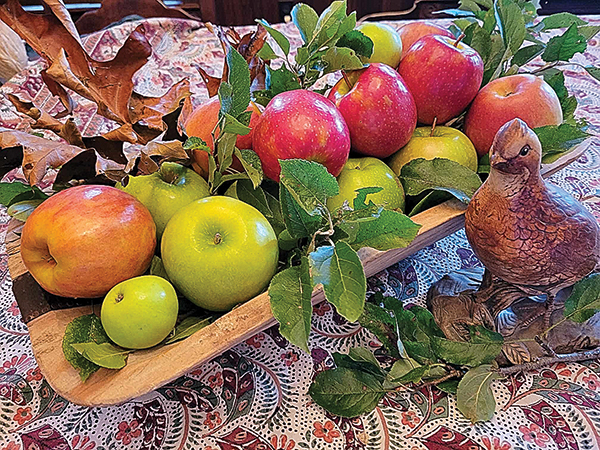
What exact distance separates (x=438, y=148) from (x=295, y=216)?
0.21 m

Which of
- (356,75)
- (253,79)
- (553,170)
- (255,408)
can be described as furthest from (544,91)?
(255,408)

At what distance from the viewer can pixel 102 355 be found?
0.40 m

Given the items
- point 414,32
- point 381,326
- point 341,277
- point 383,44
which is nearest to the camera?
point 341,277

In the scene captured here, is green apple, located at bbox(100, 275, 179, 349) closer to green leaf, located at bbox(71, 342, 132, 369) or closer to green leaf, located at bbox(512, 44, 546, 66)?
green leaf, located at bbox(71, 342, 132, 369)

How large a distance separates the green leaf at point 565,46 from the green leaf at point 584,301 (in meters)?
0.32

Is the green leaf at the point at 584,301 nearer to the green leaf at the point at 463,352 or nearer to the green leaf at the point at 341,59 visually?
the green leaf at the point at 463,352

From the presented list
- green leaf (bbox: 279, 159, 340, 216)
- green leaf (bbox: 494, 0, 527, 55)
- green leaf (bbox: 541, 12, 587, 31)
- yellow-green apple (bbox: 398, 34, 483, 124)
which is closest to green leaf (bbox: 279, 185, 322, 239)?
green leaf (bbox: 279, 159, 340, 216)

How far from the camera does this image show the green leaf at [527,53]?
0.65 meters

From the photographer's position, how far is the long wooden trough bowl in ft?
1.29

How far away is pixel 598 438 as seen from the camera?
0.44 meters

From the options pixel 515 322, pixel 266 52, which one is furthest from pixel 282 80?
pixel 515 322

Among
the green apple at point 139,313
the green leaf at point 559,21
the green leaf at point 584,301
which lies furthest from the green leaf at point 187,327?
the green leaf at point 559,21

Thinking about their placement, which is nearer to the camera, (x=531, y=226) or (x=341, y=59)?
(x=531, y=226)

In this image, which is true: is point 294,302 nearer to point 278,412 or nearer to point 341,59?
point 278,412
